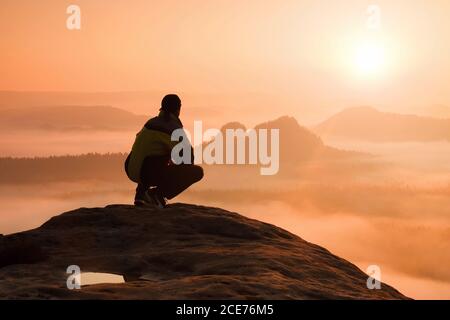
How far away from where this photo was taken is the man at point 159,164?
13680mm

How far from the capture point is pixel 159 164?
1398 centimetres

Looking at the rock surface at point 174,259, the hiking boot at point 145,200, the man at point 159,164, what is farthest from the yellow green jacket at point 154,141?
the rock surface at point 174,259

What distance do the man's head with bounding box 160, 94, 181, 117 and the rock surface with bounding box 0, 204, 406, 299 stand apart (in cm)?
197

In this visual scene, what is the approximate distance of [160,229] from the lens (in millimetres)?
13031

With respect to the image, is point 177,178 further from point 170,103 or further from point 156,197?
point 170,103

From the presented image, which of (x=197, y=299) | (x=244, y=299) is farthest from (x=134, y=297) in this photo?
(x=244, y=299)

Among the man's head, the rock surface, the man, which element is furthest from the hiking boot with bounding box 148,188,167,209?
the man's head

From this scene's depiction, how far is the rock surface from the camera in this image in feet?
30.1

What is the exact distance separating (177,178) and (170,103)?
152 centimetres

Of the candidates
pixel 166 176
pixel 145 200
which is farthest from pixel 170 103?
pixel 145 200

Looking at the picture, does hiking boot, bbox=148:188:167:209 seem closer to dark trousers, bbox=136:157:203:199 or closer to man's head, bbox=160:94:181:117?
dark trousers, bbox=136:157:203:199
